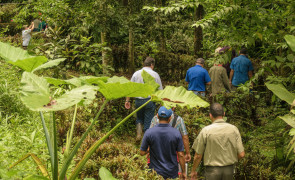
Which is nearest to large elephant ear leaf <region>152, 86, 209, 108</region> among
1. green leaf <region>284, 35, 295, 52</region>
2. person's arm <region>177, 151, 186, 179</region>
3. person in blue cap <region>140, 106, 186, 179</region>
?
green leaf <region>284, 35, 295, 52</region>

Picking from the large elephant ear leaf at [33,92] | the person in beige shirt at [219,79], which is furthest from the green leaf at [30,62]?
the person in beige shirt at [219,79]

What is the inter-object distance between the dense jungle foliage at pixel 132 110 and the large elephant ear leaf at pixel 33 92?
0.12ft

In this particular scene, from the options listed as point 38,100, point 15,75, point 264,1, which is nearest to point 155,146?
point 264,1

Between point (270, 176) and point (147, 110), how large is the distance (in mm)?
2793

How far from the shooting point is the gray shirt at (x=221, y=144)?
14.3 ft

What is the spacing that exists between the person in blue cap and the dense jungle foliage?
0.68ft

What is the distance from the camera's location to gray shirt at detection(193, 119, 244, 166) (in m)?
4.35

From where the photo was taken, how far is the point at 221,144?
14.3 feet

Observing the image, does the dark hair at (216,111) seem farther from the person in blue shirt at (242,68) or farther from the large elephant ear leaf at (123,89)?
the person in blue shirt at (242,68)

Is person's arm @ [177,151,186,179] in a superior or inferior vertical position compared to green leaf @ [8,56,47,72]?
inferior

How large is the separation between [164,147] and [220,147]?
0.74 metres

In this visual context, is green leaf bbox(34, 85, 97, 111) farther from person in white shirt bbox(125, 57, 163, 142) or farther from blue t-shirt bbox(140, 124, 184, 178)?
person in white shirt bbox(125, 57, 163, 142)

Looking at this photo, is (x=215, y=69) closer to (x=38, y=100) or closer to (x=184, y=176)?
(x=184, y=176)

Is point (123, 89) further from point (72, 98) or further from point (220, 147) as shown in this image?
point (220, 147)
